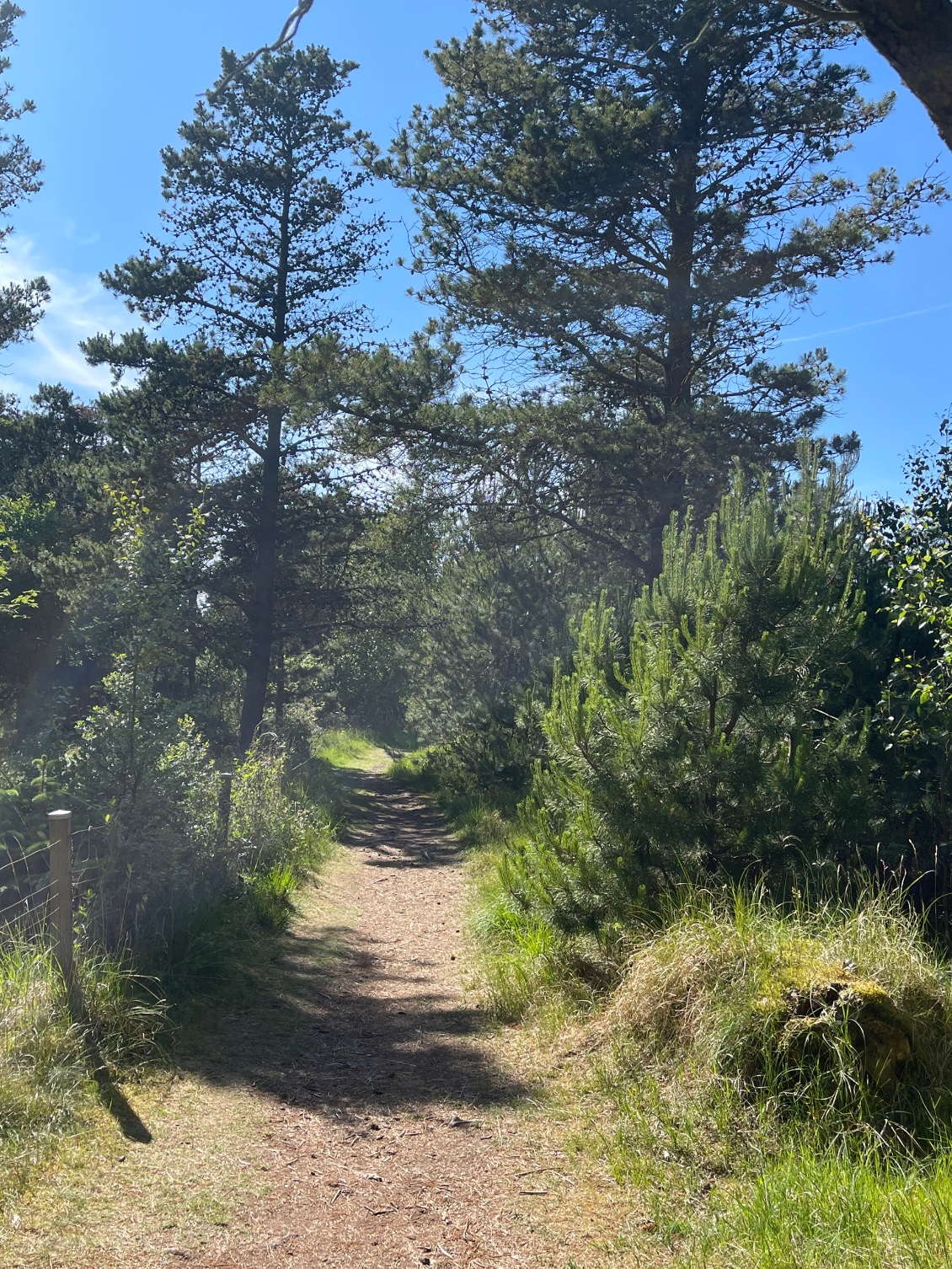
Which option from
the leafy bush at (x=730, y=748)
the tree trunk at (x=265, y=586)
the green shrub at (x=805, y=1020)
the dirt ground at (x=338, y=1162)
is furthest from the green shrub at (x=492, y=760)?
the green shrub at (x=805, y=1020)

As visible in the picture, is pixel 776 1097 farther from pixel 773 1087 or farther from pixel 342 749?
pixel 342 749

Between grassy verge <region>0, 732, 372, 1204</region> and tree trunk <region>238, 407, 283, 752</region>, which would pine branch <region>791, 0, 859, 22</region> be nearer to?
grassy verge <region>0, 732, 372, 1204</region>

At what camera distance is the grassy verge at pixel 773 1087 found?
324 cm

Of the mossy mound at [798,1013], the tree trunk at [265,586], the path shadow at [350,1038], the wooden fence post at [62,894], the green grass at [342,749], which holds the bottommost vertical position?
the green grass at [342,749]

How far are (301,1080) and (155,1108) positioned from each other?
98 centimetres

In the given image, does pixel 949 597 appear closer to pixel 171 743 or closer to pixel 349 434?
pixel 171 743

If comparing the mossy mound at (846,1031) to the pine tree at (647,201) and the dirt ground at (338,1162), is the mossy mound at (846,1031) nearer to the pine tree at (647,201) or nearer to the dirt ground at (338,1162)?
the dirt ground at (338,1162)

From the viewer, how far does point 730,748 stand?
18.9 ft

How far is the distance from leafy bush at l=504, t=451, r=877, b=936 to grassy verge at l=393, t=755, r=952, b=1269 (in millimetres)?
388

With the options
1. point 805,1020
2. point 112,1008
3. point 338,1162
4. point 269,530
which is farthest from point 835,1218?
point 269,530

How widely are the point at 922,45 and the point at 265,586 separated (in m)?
18.8

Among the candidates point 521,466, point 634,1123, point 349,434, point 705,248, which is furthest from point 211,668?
point 634,1123

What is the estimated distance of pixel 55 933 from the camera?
Result: 5.24 metres

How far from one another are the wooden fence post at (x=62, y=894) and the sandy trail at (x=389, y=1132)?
1124 mm
